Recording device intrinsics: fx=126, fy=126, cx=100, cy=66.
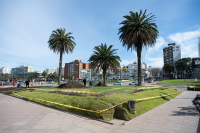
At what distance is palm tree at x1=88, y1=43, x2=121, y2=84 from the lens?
1142 inches

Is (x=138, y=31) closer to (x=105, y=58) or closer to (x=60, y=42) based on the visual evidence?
(x=105, y=58)

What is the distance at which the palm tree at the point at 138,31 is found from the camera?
23.1 m

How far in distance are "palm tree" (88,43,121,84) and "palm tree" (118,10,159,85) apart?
16.2 feet

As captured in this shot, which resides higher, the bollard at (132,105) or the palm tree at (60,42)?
the palm tree at (60,42)

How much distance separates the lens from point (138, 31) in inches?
899

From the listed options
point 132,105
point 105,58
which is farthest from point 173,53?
point 132,105

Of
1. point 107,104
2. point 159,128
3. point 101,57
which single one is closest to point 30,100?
point 107,104

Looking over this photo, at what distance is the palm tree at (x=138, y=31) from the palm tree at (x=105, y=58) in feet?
16.2

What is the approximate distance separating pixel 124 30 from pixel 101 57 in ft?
25.9

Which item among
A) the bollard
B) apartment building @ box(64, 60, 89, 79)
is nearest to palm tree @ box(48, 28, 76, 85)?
the bollard

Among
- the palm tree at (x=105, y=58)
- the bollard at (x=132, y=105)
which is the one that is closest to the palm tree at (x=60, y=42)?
the palm tree at (x=105, y=58)

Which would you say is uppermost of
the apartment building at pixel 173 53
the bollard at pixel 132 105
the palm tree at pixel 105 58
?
the apartment building at pixel 173 53

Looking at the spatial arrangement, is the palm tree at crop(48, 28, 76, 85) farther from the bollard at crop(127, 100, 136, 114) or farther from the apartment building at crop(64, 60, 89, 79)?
the apartment building at crop(64, 60, 89, 79)

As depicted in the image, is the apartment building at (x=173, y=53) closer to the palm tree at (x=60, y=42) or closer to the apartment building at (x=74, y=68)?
the apartment building at (x=74, y=68)
